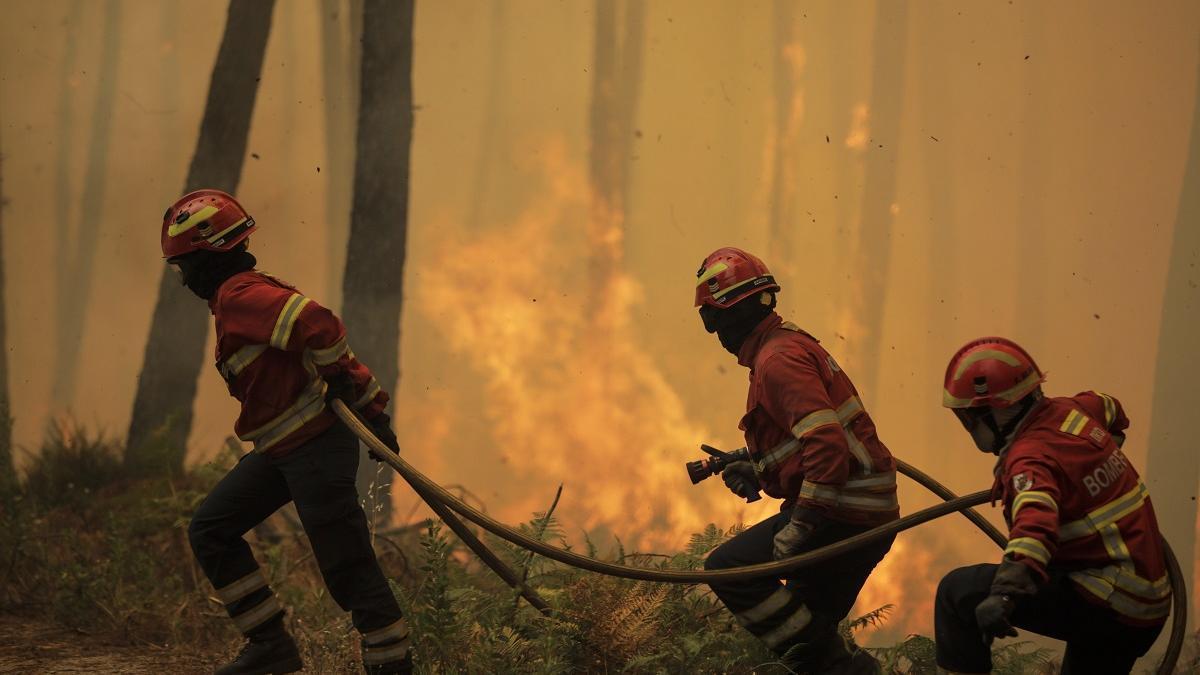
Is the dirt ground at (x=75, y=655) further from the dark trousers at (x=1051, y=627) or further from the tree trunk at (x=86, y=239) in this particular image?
the dark trousers at (x=1051, y=627)

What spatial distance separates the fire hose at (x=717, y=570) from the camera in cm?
397

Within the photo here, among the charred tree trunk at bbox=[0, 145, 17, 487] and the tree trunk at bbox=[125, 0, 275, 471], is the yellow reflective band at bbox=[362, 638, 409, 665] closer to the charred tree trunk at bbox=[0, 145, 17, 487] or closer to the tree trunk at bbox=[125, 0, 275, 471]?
the tree trunk at bbox=[125, 0, 275, 471]

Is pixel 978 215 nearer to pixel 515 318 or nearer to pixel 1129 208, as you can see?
pixel 1129 208

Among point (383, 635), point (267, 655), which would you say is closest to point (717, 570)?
point (383, 635)

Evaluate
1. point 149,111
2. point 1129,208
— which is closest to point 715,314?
point 1129,208

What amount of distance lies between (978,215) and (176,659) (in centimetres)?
482

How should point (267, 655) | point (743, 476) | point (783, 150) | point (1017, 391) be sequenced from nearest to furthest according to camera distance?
point (1017, 391), point (743, 476), point (267, 655), point (783, 150)

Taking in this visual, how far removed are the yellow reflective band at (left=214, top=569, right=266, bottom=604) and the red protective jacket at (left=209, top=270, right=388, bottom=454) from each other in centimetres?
57

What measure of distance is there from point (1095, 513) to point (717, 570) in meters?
1.48

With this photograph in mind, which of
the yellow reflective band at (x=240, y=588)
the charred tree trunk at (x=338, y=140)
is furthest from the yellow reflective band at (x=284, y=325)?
the charred tree trunk at (x=338, y=140)

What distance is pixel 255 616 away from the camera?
4.51m

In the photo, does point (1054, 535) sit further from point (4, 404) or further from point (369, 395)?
point (4, 404)


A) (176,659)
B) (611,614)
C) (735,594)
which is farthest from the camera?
(176,659)

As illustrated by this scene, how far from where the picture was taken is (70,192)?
808cm
